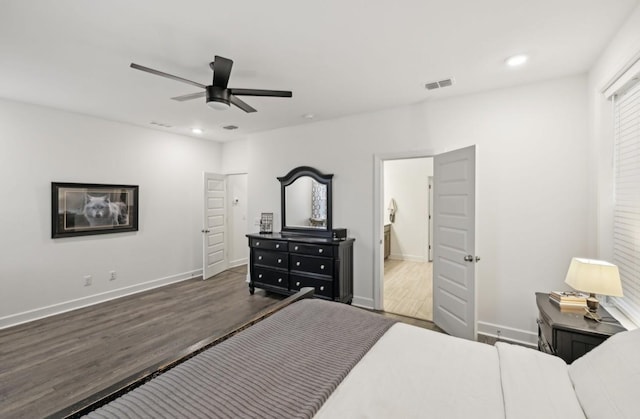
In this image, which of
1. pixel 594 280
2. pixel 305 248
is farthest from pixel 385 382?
pixel 305 248

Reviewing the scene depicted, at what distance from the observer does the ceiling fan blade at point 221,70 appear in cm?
193

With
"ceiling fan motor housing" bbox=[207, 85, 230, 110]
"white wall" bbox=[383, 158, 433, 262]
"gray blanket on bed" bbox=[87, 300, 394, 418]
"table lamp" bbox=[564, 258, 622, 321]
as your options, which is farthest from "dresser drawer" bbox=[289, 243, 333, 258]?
"white wall" bbox=[383, 158, 433, 262]

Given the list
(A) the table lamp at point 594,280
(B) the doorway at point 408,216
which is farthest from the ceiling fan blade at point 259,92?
(B) the doorway at point 408,216

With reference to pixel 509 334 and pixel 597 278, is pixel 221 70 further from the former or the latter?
pixel 509 334

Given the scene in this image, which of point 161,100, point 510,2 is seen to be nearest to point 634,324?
point 510,2

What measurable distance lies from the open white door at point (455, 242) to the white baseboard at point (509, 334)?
0.42 metres

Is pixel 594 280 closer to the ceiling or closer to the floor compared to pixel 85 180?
closer to the floor

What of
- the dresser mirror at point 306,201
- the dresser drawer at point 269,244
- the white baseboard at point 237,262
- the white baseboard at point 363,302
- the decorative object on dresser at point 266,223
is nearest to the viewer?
the white baseboard at point 363,302

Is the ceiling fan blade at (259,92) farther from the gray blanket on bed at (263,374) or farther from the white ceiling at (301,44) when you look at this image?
the gray blanket on bed at (263,374)

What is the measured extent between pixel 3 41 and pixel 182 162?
3141 mm

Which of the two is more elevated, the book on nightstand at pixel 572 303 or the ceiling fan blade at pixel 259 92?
the ceiling fan blade at pixel 259 92

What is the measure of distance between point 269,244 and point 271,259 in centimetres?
23

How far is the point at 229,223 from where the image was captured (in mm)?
6105

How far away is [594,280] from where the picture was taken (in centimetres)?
183
